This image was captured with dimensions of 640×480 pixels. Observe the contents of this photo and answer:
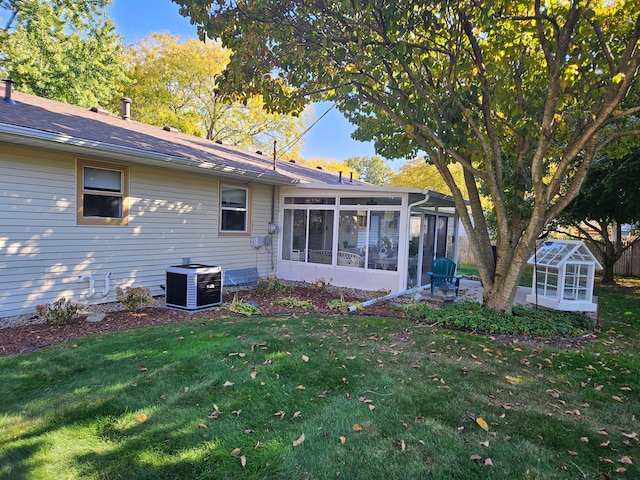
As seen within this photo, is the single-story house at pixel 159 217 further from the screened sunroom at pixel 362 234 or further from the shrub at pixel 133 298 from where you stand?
the shrub at pixel 133 298

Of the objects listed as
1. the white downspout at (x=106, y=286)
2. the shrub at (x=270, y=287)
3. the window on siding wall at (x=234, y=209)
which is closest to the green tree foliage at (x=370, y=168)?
the window on siding wall at (x=234, y=209)

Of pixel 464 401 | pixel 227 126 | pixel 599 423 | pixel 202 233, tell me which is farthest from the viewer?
pixel 227 126

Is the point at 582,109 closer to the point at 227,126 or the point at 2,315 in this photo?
the point at 2,315

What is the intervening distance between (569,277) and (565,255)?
0.45m

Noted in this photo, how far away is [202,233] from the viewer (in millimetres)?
9180

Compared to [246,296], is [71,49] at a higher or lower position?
higher


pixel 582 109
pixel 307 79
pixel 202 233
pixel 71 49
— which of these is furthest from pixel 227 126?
pixel 582 109

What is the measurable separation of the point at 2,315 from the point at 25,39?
49.9 ft

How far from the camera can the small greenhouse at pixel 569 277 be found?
7535 mm

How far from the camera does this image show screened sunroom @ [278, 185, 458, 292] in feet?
30.8

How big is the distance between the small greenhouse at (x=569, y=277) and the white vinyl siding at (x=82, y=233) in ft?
24.1

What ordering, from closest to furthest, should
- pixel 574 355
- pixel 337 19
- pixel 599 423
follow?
pixel 599 423 → pixel 574 355 → pixel 337 19

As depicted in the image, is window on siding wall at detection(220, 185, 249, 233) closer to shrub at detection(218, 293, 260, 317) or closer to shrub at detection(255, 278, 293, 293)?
shrub at detection(255, 278, 293, 293)

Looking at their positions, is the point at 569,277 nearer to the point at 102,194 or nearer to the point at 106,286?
the point at 106,286
